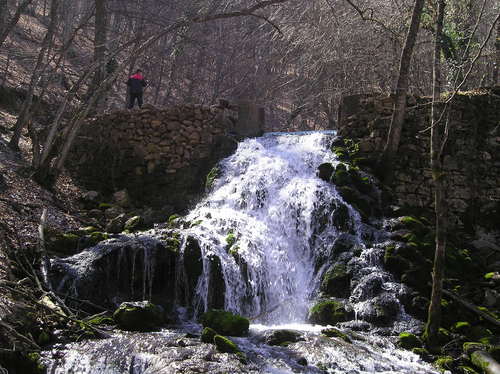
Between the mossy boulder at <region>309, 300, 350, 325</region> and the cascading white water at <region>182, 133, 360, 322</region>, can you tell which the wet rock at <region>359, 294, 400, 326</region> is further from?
the cascading white water at <region>182, 133, 360, 322</region>

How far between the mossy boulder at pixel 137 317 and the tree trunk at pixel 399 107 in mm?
6340

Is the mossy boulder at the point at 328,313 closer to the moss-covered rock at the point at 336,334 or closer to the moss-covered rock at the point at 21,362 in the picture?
the moss-covered rock at the point at 336,334

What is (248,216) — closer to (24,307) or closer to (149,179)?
(149,179)

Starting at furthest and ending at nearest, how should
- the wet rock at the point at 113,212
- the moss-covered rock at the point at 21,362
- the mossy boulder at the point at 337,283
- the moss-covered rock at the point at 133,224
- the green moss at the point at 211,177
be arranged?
the green moss at the point at 211,177, the wet rock at the point at 113,212, the moss-covered rock at the point at 133,224, the mossy boulder at the point at 337,283, the moss-covered rock at the point at 21,362

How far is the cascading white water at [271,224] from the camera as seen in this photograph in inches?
369

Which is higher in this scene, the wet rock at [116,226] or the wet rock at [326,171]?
the wet rock at [326,171]

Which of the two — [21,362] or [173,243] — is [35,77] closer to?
[173,243]

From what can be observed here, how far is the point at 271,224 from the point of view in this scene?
11.1 m

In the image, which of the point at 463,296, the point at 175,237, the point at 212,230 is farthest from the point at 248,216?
the point at 463,296

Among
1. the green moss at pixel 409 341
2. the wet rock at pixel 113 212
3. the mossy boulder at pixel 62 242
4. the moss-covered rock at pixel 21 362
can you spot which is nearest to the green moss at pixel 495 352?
the green moss at pixel 409 341

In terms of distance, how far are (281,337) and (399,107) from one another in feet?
21.3

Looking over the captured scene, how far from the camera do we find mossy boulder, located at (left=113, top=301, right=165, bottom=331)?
24.0 ft

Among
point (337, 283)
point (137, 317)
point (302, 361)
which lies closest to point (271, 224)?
point (337, 283)

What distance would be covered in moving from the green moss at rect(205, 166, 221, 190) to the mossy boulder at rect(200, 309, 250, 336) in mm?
5425
